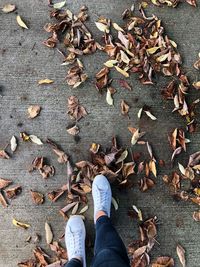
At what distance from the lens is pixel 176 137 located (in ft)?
12.0

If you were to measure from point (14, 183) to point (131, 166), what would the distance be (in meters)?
0.94

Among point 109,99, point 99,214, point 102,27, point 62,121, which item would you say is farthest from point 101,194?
point 102,27

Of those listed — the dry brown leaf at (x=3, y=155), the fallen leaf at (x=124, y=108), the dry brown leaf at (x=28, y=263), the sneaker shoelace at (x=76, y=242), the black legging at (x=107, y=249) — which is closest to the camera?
the black legging at (x=107, y=249)

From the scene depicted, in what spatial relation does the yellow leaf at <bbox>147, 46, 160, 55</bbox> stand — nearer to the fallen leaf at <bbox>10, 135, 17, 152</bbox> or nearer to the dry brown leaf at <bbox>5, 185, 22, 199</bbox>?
the fallen leaf at <bbox>10, 135, 17, 152</bbox>

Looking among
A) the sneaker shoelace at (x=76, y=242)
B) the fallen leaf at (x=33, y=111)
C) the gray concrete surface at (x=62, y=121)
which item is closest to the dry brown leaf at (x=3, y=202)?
the gray concrete surface at (x=62, y=121)

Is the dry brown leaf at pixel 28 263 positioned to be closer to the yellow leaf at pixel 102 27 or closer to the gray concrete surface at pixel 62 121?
the gray concrete surface at pixel 62 121

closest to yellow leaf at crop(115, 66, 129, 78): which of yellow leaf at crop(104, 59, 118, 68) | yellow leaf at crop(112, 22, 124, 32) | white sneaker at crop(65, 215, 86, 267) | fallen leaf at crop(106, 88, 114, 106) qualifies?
yellow leaf at crop(104, 59, 118, 68)

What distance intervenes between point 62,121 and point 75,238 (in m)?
0.94

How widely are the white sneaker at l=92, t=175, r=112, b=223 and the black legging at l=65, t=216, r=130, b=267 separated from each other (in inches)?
4.3

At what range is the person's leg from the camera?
9.15ft

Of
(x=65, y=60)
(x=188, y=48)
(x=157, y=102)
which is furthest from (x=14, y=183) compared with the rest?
(x=188, y=48)

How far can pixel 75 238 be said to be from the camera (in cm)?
337

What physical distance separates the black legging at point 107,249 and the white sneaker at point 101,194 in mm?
108

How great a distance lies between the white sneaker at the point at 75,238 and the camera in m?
3.34
